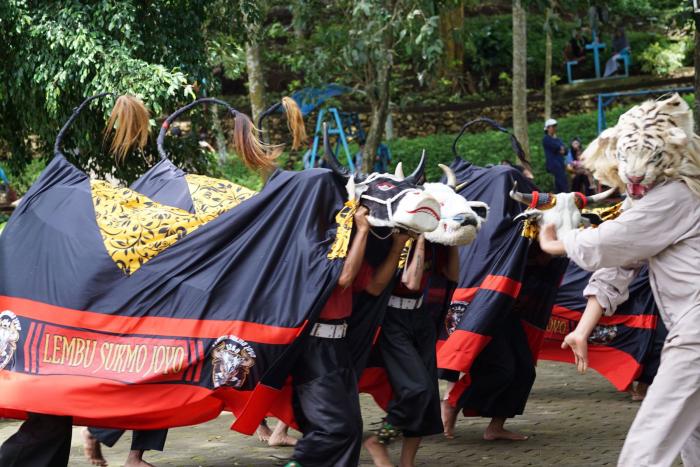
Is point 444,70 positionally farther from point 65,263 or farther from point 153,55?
point 65,263

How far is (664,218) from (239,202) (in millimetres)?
2561

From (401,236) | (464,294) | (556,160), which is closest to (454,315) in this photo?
(464,294)

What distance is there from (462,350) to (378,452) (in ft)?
3.84

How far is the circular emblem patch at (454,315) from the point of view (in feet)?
25.5

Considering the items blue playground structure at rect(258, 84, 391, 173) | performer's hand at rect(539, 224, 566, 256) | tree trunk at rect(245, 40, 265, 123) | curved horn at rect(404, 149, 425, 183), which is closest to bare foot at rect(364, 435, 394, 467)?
curved horn at rect(404, 149, 425, 183)

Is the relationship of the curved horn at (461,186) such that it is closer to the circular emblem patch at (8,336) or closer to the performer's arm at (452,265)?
the performer's arm at (452,265)

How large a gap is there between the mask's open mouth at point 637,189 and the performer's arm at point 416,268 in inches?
69.3

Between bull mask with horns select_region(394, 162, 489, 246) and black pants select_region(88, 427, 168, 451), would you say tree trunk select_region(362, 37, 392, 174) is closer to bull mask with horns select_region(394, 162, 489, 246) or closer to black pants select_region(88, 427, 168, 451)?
bull mask with horns select_region(394, 162, 489, 246)

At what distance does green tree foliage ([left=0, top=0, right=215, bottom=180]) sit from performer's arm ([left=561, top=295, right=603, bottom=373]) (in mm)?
5302

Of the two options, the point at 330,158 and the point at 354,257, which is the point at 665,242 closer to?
the point at 354,257

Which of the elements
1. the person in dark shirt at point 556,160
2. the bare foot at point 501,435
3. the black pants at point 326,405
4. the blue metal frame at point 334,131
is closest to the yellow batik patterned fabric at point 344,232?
the black pants at point 326,405

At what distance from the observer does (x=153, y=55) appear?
10.5 metres

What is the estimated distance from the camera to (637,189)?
4.89m

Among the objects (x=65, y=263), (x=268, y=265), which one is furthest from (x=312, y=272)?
(x=65, y=263)
